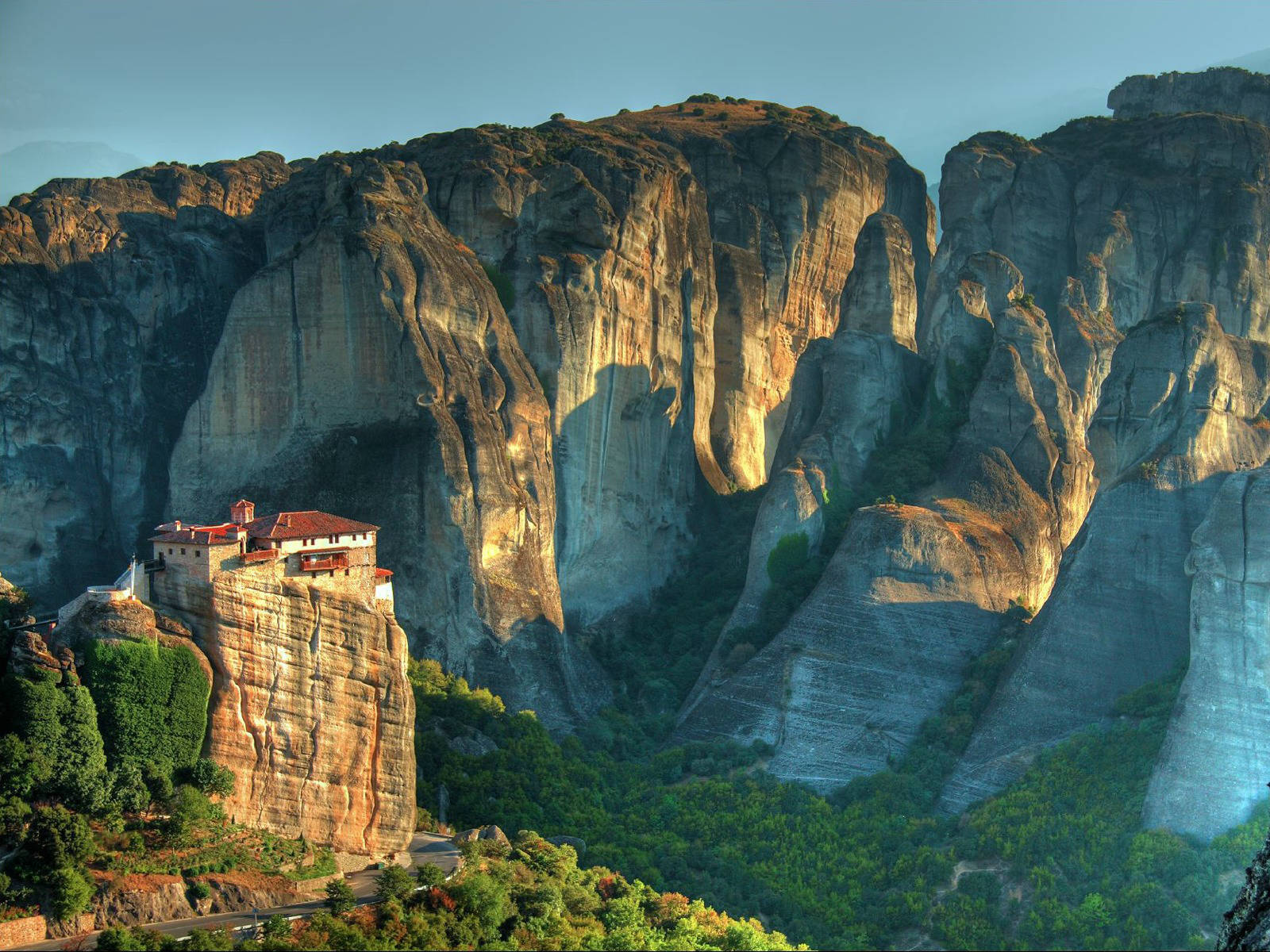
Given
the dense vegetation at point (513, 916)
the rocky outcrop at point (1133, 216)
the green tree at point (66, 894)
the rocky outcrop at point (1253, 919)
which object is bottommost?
the dense vegetation at point (513, 916)

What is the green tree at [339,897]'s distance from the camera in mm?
36375

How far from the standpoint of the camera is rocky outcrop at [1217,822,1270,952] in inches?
572

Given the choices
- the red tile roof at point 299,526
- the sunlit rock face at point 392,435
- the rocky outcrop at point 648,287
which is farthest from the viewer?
the rocky outcrop at point 648,287

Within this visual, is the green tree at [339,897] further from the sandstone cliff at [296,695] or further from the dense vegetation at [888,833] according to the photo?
the dense vegetation at [888,833]

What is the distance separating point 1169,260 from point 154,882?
5703 centimetres

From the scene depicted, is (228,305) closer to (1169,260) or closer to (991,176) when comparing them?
(991,176)

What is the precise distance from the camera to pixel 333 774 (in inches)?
1609

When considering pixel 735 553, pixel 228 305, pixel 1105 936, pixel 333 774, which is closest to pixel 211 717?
pixel 333 774

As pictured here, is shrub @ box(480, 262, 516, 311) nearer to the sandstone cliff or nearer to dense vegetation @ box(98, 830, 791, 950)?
the sandstone cliff

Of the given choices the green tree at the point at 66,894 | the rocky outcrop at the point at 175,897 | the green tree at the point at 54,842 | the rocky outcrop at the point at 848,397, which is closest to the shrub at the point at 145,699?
the green tree at the point at 54,842

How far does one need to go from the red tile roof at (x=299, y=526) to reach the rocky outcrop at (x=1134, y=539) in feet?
60.9

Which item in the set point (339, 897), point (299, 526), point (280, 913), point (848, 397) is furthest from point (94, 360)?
point (339, 897)

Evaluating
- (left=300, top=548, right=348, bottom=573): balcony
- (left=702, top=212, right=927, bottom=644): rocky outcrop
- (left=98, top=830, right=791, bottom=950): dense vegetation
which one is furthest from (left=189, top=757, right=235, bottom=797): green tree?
(left=702, top=212, right=927, bottom=644): rocky outcrop

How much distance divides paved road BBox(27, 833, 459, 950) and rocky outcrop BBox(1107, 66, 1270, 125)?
186ft
